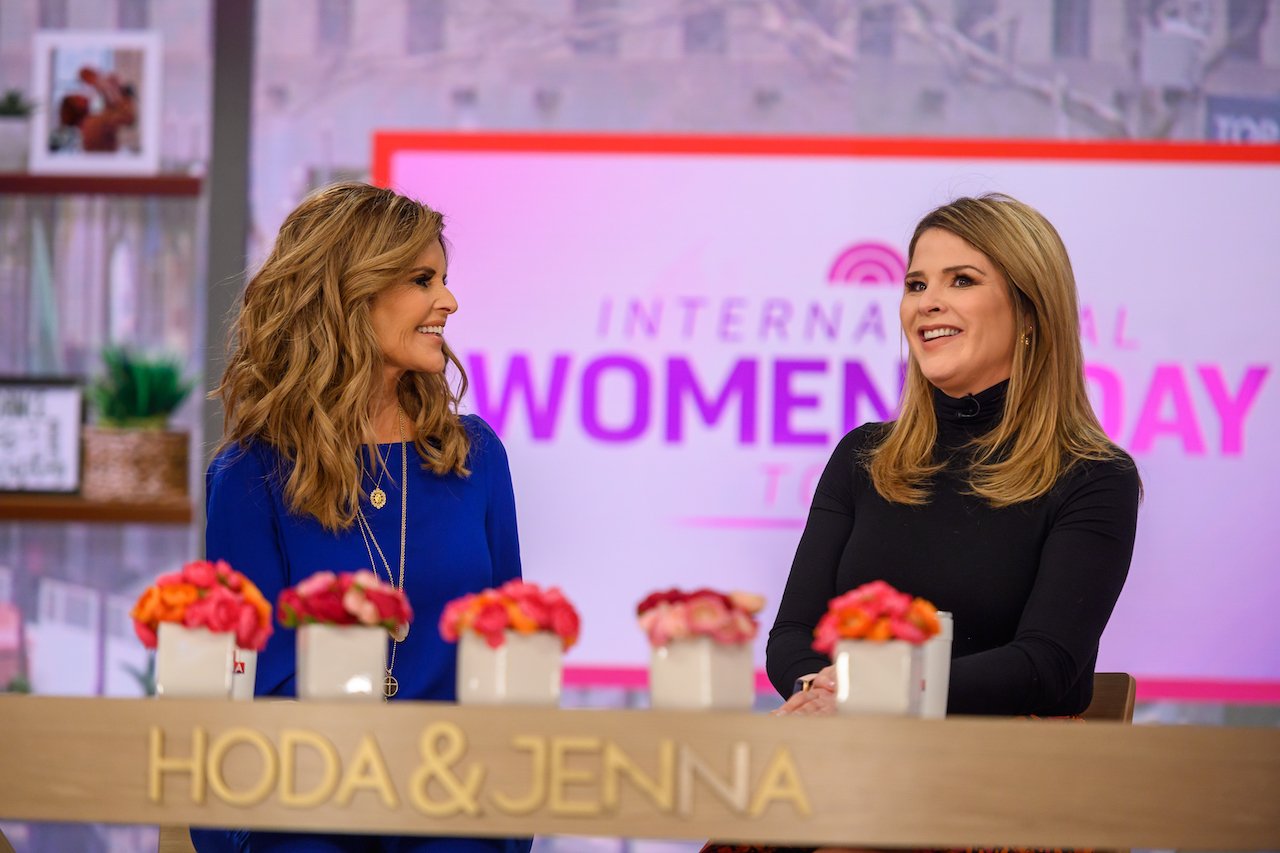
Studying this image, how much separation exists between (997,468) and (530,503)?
5.57ft

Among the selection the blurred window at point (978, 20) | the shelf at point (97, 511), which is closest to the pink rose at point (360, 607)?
the shelf at point (97, 511)

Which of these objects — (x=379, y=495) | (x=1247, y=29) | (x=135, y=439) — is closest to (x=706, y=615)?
(x=379, y=495)

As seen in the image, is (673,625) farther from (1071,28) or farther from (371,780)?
(1071,28)

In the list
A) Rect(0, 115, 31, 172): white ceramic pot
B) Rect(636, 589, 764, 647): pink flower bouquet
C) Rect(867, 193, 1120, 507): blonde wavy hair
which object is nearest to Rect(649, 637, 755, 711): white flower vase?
Answer: Rect(636, 589, 764, 647): pink flower bouquet

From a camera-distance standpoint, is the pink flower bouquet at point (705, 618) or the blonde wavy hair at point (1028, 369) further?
the blonde wavy hair at point (1028, 369)

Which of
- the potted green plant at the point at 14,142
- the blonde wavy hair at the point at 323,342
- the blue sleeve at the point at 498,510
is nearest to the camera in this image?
the blonde wavy hair at the point at 323,342

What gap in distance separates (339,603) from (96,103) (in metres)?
2.66

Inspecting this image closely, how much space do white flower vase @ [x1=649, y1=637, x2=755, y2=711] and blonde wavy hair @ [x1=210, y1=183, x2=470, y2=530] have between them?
0.79 m

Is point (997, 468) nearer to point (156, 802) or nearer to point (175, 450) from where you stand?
point (156, 802)

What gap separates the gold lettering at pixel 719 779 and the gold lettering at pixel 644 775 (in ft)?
0.04

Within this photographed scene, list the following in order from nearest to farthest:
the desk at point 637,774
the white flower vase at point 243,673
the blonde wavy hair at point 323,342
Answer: the desk at point 637,774
the white flower vase at point 243,673
the blonde wavy hair at point 323,342

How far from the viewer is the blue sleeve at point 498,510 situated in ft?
7.70

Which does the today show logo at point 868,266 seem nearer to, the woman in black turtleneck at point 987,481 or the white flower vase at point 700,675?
the woman in black turtleneck at point 987,481

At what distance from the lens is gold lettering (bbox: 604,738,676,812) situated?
1.50 metres
